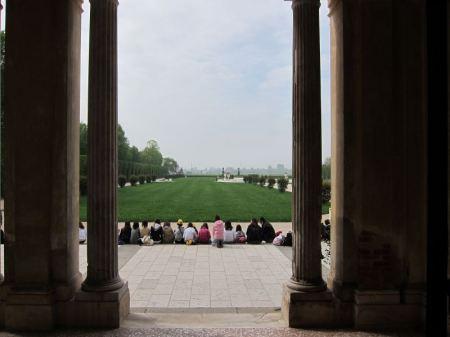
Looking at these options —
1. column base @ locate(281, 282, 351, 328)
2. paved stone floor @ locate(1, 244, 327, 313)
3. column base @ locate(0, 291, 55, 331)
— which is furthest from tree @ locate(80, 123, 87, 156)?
column base @ locate(281, 282, 351, 328)

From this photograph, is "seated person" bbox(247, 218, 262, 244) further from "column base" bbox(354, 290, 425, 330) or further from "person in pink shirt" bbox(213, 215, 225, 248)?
"column base" bbox(354, 290, 425, 330)

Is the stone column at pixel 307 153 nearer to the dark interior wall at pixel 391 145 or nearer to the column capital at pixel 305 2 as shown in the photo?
the column capital at pixel 305 2

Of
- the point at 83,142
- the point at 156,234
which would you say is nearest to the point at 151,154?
the point at 83,142

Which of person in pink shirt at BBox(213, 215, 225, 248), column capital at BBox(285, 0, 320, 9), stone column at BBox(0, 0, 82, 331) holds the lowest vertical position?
person in pink shirt at BBox(213, 215, 225, 248)

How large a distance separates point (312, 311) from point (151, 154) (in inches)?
6145

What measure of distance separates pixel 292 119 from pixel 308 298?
3566 mm

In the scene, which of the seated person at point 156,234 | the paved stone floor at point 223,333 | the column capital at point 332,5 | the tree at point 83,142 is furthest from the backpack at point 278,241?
the tree at point 83,142

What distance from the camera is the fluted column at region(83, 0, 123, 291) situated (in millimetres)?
7164

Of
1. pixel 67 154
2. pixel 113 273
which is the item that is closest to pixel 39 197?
pixel 67 154

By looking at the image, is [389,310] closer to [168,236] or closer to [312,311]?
[312,311]

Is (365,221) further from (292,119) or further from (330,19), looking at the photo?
(330,19)

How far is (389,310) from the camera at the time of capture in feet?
23.2

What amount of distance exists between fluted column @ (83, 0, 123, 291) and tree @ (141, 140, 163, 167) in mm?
141294

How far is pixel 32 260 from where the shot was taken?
7.02 m
